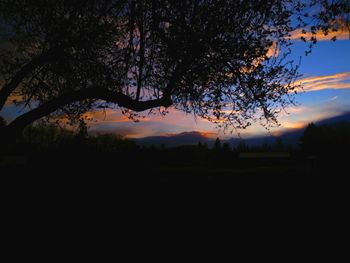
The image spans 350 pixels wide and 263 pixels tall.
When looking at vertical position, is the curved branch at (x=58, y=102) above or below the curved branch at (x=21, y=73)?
below

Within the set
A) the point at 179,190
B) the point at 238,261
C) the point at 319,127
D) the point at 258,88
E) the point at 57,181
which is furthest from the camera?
the point at 319,127

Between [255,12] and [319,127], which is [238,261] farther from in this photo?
[319,127]

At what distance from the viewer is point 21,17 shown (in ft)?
48.0

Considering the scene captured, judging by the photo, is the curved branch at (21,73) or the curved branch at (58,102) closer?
the curved branch at (58,102)

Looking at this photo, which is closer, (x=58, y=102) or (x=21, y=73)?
(x=58, y=102)

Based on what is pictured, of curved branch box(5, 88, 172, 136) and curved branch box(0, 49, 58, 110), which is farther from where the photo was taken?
curved branch box(0, 49, 58, 110)

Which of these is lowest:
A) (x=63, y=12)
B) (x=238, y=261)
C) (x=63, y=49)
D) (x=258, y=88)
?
(x=238, y=261)

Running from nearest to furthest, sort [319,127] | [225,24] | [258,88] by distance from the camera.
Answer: [225,24], [258,88], [319,127]

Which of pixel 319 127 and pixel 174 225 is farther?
pixel 319 127

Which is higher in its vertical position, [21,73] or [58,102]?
[21,73]

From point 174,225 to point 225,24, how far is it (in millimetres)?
6680

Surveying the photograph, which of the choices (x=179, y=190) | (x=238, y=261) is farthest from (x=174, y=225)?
(x=179, y=190)

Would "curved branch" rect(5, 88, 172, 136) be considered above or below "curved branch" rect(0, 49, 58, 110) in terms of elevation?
below

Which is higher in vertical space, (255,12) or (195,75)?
(255,12)
